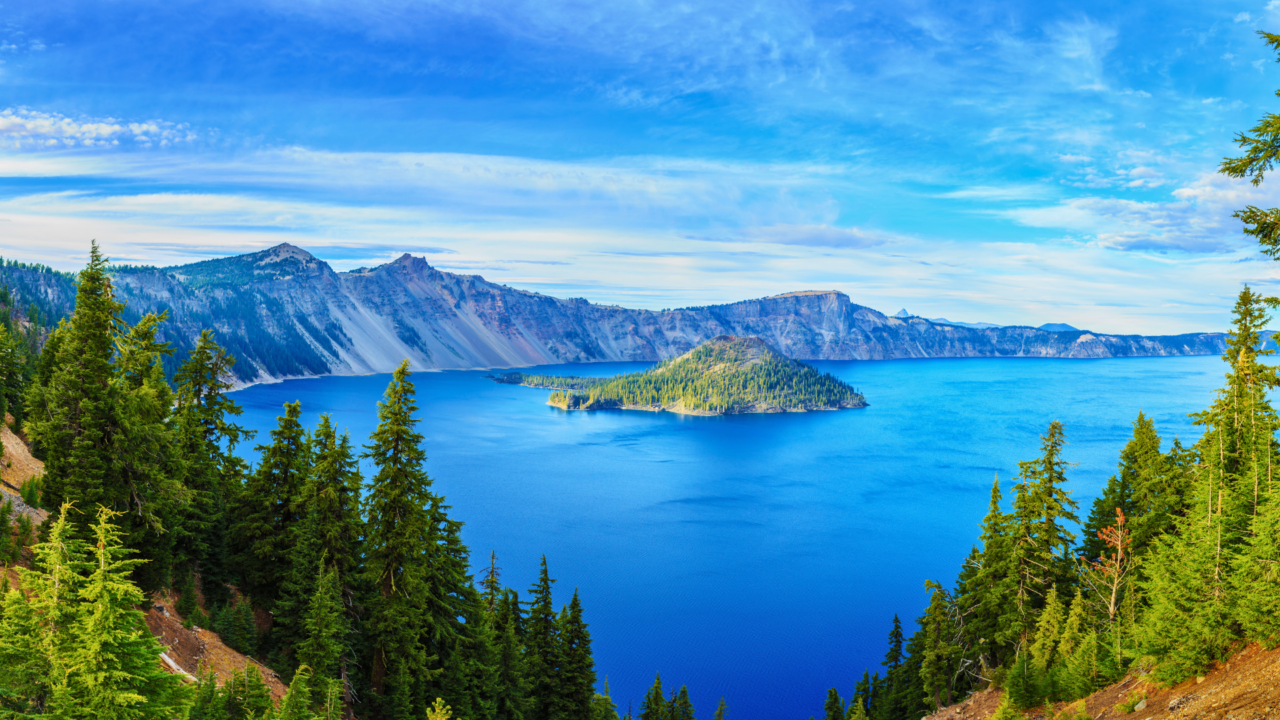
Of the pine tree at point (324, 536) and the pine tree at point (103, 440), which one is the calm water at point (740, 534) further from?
the pine tree at point (103, 440)

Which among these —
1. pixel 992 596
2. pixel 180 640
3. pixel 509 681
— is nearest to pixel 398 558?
pixel 180 640

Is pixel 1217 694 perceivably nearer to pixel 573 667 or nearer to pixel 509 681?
pixel 509 681

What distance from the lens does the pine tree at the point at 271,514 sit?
1265 inches

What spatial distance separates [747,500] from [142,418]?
112m

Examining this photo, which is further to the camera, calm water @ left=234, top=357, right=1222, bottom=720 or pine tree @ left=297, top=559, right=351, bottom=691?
calm water @ left=234, top=357, right=1222, bottom=720

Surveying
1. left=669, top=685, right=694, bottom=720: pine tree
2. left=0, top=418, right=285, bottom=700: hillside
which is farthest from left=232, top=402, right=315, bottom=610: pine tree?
left=669, top=685, right=694, bottom=720: pine tree

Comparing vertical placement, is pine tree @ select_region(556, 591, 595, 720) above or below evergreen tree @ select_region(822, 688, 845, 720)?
above

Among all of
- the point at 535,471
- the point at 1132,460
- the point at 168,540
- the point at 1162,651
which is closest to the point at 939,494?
the point at 535,471

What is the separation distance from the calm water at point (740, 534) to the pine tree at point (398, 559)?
115 feet

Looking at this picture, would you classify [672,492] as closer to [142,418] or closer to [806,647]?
[806,647]

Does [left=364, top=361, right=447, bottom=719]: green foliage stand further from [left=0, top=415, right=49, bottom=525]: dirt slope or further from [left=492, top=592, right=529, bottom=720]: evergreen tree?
[left=0, top=415, right=49, bottom=525]: dirt slope

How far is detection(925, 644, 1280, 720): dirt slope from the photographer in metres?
14.1

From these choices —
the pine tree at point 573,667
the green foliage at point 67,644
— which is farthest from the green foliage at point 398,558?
the green foliage at point 67,644

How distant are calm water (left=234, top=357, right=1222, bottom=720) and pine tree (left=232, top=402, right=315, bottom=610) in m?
36.8
